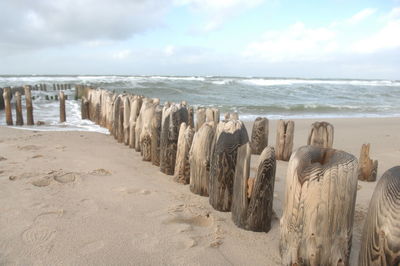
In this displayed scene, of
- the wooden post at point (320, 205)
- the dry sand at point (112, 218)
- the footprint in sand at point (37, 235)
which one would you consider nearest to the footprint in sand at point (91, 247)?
the dry sand at point (112, 218)

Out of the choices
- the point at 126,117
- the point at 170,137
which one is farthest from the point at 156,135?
the point at 126,117

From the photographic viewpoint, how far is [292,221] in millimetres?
1914

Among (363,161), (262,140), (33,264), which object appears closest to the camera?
(33,264)

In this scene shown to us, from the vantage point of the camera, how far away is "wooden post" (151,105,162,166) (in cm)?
440

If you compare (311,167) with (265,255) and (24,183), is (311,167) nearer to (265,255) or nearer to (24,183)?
(265,255)

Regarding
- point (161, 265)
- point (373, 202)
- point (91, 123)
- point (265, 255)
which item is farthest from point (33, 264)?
point (91, 123)

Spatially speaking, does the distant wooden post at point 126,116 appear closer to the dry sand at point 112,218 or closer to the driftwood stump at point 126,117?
the driftwood stump at point 126,117

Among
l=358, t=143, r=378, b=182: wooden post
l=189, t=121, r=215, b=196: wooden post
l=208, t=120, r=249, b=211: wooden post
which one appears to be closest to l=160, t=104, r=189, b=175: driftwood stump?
l=189, t=121, r=215, b=196: wooden post

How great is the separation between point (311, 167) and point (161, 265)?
1.19 metres

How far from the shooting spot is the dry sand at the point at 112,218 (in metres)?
2.17

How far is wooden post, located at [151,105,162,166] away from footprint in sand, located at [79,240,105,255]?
7.12 ft

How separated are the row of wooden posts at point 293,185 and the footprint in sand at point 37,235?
145cm

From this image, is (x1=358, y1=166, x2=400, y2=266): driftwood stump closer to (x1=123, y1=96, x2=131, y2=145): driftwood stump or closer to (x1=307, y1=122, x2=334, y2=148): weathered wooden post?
(x1=307, y1=122, x2=334, y2=148): weathered wooden post

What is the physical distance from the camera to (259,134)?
5.28 metres
